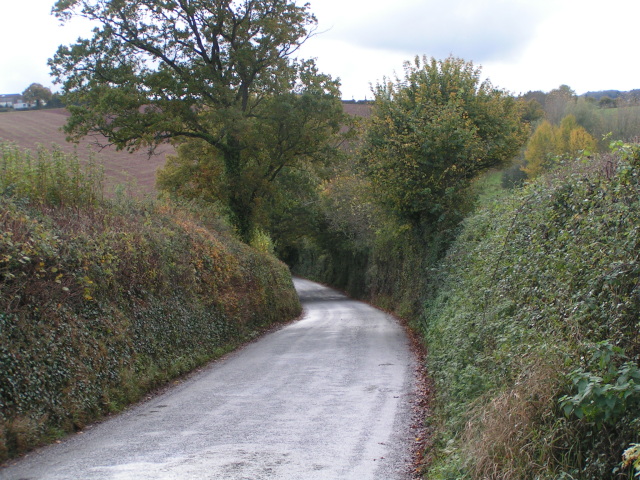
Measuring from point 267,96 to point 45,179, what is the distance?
60.0 feet

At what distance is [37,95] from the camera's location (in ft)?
178

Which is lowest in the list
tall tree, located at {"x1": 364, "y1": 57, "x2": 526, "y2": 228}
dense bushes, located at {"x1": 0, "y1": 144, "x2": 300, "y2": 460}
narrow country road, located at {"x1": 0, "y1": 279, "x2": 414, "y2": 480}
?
narrow country road, located at {"x1": 0, "y1": 279, "x2": 414, "y2": 480}

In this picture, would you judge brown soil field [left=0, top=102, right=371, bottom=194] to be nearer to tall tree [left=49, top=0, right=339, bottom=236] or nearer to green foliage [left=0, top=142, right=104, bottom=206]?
tall tree [left=49, top=0, right=339, bottom=236]

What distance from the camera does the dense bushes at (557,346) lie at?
14.4 ft

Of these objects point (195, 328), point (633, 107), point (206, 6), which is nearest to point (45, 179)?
point (195, 328)

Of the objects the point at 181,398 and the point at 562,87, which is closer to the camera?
the point at 181,398

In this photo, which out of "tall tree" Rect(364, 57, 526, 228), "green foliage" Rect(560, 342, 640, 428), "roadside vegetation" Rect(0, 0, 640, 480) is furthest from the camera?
"tall tree" Rect(364, 57, 526, 228)

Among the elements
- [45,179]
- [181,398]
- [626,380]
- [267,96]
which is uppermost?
[267,96]

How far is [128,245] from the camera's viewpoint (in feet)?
39.7

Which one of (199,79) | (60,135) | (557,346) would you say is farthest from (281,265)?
(557,346)

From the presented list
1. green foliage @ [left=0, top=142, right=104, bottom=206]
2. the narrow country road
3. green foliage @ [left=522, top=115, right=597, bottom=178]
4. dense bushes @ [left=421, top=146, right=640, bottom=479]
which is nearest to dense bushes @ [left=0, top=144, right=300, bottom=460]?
green foliage @ [left=0, top=142, right=104, bottom=206]

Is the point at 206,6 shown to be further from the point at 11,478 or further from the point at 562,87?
the point at 562,87

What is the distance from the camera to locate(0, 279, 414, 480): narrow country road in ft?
22.1

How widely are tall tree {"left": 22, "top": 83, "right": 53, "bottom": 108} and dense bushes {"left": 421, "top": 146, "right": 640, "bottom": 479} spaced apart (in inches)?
2029
